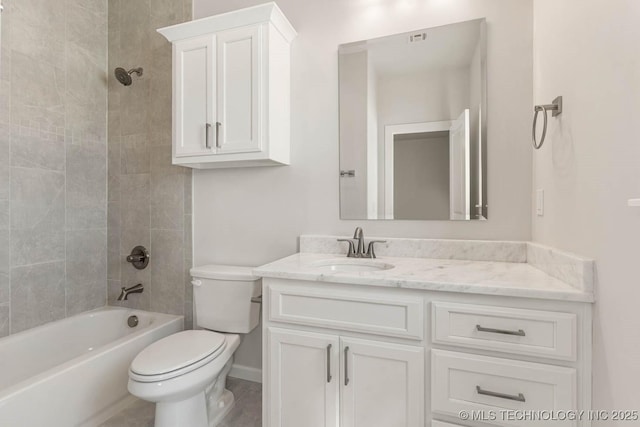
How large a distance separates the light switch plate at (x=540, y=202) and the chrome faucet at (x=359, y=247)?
0.73 m

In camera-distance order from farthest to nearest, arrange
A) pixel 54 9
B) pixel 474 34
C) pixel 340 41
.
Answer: pixel 54 9, pixel 340 41, pixel 474 34

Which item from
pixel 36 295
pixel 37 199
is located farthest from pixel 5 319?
pixel 37 199

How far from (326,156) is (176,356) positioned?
1.30 metres

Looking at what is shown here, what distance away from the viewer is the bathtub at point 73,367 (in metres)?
1.31

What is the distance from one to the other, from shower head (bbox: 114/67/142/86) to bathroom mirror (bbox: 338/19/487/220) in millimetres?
1493

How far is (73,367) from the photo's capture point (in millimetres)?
1465

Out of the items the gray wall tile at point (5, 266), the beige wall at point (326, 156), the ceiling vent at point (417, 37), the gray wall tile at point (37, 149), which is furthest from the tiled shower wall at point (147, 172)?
the ceiling vent at point (417, 37)

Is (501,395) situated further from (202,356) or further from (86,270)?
(86,270)

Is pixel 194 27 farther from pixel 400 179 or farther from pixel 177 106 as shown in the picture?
pixel 400 179

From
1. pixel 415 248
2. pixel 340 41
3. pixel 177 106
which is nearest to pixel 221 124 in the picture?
pixel 177 106

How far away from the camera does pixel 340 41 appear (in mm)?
1795

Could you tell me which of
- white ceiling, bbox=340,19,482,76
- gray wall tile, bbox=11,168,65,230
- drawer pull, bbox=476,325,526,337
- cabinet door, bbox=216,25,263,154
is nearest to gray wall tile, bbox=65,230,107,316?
gray wall tile, bbox=11,168,65,230

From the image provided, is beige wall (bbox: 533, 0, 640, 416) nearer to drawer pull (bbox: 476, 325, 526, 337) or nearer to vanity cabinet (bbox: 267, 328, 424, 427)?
drawer pull (bbox: 476, 325, 526, 337)

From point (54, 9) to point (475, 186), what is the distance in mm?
2883
